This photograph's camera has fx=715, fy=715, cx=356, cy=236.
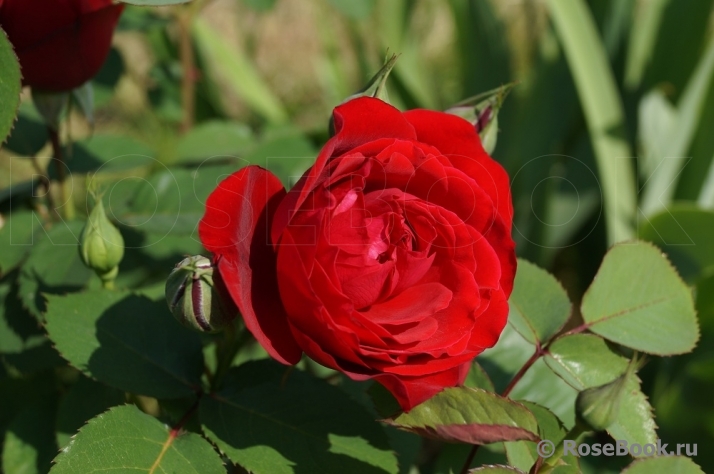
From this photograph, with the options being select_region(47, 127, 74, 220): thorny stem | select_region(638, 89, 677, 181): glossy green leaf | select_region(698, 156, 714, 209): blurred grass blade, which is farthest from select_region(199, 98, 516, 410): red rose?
select_region(638, 89, 677, 181): glossy green leaf

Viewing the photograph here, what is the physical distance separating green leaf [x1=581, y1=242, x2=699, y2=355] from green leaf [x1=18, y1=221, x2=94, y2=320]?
0.44 metres

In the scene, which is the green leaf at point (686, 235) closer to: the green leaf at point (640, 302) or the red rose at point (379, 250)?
the green leaf at point (640, 302)

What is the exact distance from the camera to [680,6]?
134cm

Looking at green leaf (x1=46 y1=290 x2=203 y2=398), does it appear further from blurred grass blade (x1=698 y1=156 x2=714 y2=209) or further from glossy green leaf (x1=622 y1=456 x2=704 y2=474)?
blurred grass blade (x1=698 y1=156 x2=714 y2=209)

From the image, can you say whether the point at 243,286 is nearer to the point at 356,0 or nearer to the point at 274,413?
the point at 274,413

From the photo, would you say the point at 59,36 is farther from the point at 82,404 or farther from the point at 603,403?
the point at 603,403

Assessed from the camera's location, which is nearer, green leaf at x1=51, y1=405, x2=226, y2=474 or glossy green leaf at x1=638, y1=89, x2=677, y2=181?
green leaf at x1=51, y1=405, x2=226, y2=474

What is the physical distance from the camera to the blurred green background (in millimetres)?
844

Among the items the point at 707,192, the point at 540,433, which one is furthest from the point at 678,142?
the point at 540,433

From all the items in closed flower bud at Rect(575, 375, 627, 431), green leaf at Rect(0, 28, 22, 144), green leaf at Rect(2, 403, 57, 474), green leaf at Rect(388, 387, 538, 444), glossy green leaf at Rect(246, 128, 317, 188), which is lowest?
green leaf at Rect(2, 403, 57, 474)

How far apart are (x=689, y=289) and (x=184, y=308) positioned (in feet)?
1.21

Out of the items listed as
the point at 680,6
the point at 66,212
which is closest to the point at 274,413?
the point at 66,212

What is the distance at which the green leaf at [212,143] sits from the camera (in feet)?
3.30

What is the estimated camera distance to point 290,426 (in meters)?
0.49
